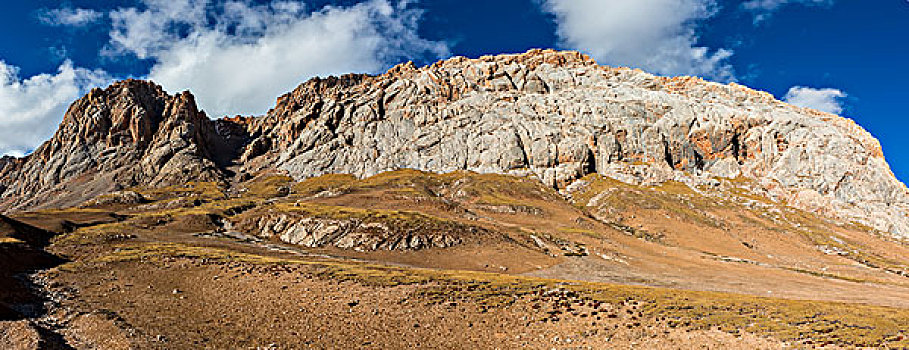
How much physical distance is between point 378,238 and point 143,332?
5940 centimetres

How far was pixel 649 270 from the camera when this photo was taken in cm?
7969

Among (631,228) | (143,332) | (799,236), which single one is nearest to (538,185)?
(631,228)

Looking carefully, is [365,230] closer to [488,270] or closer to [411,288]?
[488,270]

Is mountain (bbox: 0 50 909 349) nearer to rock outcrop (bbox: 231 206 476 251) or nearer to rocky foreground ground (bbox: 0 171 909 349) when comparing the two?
rocky foreground ground (bbox: 0 171 909 349)

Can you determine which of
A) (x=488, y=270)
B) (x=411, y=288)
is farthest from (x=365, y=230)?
(x=411, y=288)

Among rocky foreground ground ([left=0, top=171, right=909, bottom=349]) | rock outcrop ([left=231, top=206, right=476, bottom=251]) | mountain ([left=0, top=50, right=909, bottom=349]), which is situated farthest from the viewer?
rock outcrop ([left=231, top=206, right=476, bottom=251])

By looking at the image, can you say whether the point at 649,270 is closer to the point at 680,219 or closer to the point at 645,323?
the point at 645,323

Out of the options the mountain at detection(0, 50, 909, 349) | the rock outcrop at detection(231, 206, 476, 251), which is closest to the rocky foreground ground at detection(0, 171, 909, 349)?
the mountain at detection(0, 50, 909, 349)

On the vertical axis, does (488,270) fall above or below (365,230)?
below

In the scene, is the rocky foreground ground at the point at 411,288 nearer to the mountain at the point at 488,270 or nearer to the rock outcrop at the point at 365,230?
the mountain at the point at 488,270

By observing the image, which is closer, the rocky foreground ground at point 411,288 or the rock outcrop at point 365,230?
the rocky foreground ground at point 411,288

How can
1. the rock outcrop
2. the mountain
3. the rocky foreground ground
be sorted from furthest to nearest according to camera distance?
the rock outcrop → the mountain → the rocky foreground ground

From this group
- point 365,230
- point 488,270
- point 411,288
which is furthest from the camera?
point 365,230

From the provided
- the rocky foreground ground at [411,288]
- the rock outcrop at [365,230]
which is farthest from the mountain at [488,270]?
the rock outcrop at [365,230]
